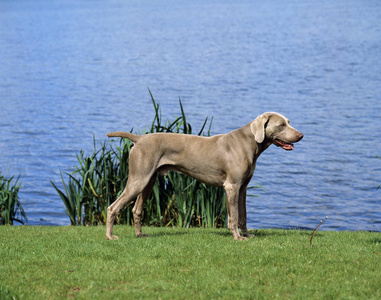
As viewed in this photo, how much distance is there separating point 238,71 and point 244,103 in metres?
10.9

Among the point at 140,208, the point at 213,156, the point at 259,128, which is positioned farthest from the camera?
the point at 140,208

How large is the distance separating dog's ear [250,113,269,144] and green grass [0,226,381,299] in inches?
54.2

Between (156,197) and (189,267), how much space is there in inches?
149

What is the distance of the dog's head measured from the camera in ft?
25.8

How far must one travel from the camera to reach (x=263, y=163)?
18031mm

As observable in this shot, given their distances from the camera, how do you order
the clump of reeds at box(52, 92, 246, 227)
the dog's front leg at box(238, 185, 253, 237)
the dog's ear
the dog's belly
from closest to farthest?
the dog's ear < the dog's belly < the dog's front leg at box(238, 185, 253, 237) < the clump of reeds at box(52, 92, 246, 227)

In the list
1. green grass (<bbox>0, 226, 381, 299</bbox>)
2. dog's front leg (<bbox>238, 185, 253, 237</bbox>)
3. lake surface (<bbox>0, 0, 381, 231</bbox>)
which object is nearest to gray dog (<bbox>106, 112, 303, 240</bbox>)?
dog's front leg (<bbox>238, 185, 253, 237</bbox>)

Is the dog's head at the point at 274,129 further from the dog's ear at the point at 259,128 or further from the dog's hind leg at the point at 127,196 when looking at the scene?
the dog's hind leg at the point at 127,196

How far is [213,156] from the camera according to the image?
8000 millimetres

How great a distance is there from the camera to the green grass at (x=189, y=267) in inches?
220

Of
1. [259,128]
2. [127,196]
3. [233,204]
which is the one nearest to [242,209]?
[233,204]

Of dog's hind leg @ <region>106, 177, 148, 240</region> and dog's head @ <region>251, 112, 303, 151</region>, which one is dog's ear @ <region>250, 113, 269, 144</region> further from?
dog's hind leg @ <region>106, 177, 148, 240</region>

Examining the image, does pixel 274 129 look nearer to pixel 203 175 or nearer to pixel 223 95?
pixel 203 175

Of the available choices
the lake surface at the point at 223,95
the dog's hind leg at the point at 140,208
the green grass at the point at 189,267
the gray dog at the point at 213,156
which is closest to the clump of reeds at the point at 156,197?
the dog's hind leg at the point at 140,208
